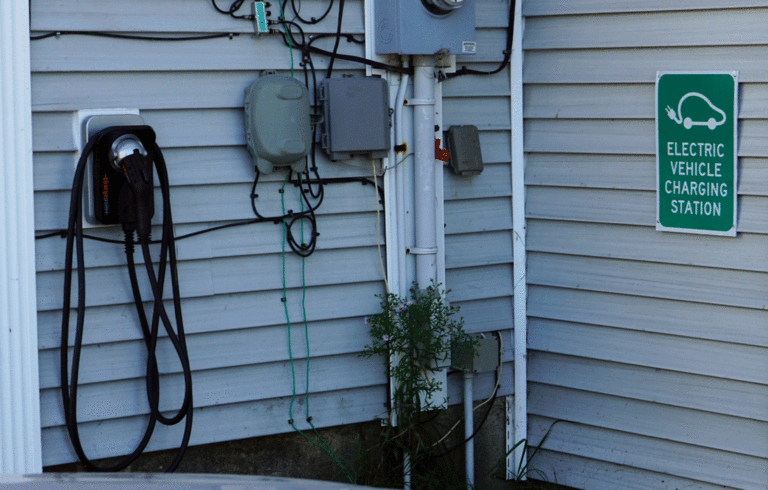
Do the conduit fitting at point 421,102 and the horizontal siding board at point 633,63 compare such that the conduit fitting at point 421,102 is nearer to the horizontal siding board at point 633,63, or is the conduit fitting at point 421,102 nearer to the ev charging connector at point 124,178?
the horizontal siding board at point 633,63

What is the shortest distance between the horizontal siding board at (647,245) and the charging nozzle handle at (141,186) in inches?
70.0

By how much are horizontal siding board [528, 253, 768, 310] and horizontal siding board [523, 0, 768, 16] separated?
1011 millimetres

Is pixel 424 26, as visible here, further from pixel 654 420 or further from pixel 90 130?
pixel 654 420

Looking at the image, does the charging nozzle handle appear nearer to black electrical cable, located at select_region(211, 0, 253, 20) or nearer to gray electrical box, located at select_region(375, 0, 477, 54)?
black electrical cable, located at select_region(211, 0, 253, 20)

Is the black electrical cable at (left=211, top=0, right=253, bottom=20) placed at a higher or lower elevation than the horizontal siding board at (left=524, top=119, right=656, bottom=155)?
higher

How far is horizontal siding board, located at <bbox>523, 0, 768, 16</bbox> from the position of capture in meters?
3.63

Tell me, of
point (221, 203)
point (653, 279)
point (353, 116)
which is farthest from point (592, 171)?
point (221, 203)

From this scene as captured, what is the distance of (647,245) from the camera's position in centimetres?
394

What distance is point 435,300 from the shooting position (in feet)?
13.2

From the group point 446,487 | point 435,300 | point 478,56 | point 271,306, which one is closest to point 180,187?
point 271,306

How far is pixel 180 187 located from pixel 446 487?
173 cm

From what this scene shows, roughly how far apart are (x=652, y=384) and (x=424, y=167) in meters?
1.31

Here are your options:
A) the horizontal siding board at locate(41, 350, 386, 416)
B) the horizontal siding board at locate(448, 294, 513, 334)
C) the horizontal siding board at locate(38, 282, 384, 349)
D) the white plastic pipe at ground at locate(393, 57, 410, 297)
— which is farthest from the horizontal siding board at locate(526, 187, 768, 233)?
the horizontal siding board at locate(41, 350, 386, 416)

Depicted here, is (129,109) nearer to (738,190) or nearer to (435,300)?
(435,300)
